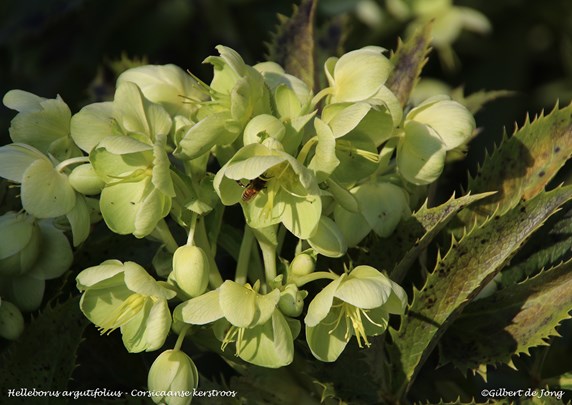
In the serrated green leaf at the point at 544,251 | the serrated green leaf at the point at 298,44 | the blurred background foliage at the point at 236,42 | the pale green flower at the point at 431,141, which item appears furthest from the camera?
the blurred background foliage at the point at 236,42

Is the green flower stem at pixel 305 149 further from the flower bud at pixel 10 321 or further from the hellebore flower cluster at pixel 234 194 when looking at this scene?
the flower bud at pixel 10 321

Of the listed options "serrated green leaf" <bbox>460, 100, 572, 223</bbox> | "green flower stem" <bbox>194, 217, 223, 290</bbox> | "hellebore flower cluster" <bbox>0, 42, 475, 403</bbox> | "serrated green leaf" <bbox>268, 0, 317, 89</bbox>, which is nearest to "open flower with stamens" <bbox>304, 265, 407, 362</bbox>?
"hellebore flower cluster" <bbox>0, 42, 475, 403</bbox>

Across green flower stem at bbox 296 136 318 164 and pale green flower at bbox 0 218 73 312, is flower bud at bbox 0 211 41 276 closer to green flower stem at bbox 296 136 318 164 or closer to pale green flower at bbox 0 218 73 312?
pale green flower at bbox 0 218 73 312

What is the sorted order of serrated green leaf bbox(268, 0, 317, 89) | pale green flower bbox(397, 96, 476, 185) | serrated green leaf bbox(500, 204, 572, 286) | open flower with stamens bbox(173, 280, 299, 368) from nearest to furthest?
open flower with stamens bbox(173, 280, 299, 368) → pale green flower bbox(397, 96, 476, 185) → serrated green leaf bbox(500, 204, 572, 286) → serrated green leaf bbox(268, 0, 317, 89)

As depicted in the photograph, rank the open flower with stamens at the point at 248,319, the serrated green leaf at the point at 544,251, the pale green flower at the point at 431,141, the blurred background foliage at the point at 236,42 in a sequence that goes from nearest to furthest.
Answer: the open flower with stamens at the point at 248,319 → the pale green flower at the point at 431,141 → the serrated green leaf at the point at 544,251 → the blurred background foliage at the point at 236,42

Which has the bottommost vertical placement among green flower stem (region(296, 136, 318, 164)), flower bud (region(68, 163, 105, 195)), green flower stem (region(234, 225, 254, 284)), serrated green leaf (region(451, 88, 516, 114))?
green flower stem (region(234, 225, 254, 284))

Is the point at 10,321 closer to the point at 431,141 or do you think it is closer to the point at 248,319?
the point at 248,319

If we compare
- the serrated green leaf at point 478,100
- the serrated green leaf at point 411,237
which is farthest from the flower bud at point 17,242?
the serrated green leaf at point 478,100
